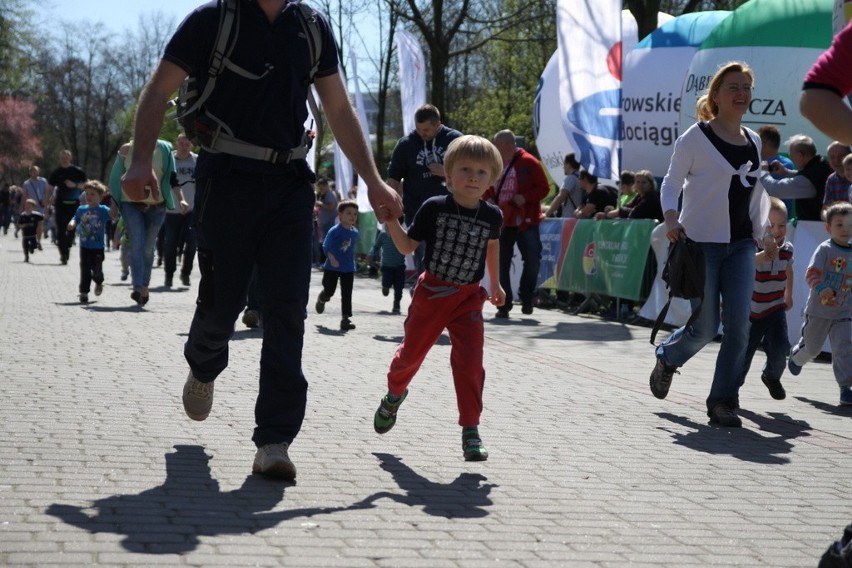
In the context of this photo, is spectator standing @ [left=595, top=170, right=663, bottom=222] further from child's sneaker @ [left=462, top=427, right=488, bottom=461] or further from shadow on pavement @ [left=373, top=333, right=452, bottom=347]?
child's sneaker @ [left=462, top=427, right=488, bottom=461]

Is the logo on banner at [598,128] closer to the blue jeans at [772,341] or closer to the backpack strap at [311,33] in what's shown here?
the blue jeans at [772,341]

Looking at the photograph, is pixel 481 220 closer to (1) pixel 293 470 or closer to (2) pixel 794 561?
(1) pixel 293 470

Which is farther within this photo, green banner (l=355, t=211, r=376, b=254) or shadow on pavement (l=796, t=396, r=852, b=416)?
green banner (l=355, t=211, r=376, b=254)

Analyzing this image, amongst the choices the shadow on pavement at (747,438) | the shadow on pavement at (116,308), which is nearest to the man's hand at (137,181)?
the shadow on pavement at (747,438)

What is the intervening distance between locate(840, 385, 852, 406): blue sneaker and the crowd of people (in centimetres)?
1

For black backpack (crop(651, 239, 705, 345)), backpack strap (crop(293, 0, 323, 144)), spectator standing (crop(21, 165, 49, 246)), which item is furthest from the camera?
spectator standing (crop(21, 165, 49, 246))

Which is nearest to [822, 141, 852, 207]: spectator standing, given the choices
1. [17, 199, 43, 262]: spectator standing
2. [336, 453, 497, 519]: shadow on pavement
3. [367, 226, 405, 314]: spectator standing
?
[367, 226, 405, 314]: spectator standing

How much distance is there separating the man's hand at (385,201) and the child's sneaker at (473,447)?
42.4 inches

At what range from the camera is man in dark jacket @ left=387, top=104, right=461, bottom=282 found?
484 inches

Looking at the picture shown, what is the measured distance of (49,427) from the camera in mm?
6180

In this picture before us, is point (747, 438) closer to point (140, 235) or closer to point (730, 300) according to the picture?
point (730, 300)

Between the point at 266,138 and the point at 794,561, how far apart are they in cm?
255

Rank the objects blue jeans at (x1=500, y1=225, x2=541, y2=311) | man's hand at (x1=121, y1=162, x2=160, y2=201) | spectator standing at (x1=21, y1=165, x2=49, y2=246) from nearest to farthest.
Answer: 1. man's hand at (x1=121, y1=162, x2=160, y2=201)
2. blue jeans at (x1=500, y1=225, x2=541, y2=311)
3. spectator standing at (x1=21, y1=165, x2=49, y2=246)

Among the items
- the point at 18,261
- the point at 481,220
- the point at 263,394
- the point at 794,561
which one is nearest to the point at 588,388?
the point at 481,220
